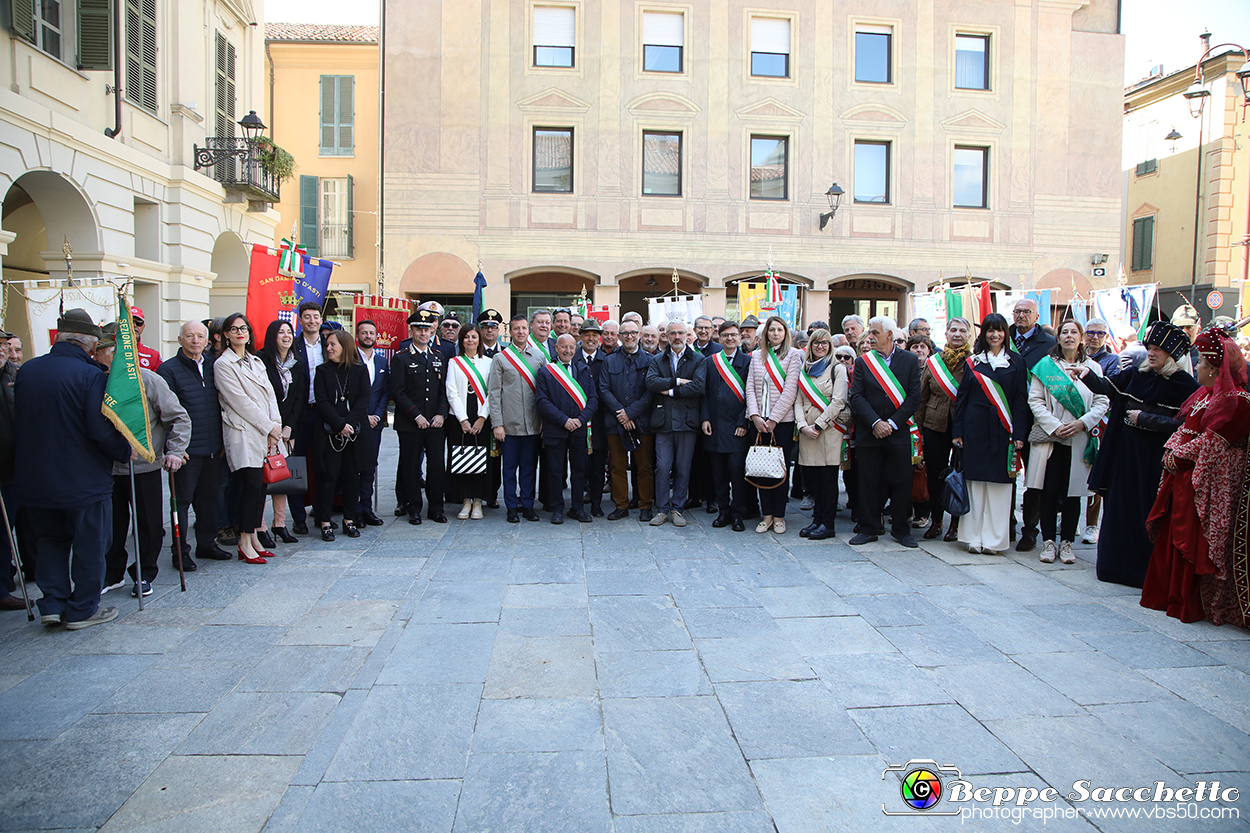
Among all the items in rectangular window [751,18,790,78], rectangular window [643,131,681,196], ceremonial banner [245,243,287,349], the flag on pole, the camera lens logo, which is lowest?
the camera lens logo

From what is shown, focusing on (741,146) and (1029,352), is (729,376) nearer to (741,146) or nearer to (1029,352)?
(1029,352)

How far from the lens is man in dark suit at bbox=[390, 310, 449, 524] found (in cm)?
751

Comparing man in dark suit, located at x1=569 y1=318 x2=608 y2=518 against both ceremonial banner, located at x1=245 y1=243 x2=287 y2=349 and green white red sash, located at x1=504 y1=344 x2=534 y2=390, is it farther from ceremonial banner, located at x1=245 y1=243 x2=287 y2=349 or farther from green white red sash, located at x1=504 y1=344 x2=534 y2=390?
ceremonial banner, located at x1=245 y1=243 x2=287 y2=349

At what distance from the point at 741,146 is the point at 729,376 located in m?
13.4

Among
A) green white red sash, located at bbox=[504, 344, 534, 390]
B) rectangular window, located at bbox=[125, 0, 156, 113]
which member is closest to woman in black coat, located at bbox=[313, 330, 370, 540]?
green white red sash, located at bbox=[504, 344, 534, 390]

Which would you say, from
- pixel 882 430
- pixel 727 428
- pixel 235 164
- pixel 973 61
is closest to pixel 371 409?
pixel 727 428

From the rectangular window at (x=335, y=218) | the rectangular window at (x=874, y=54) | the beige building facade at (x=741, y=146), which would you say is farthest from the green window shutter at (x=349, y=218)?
the rectangular window at (x=874, y=54)

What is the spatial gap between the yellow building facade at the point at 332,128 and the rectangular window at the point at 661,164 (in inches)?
286

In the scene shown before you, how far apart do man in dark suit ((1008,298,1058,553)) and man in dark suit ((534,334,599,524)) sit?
3773 millimetres

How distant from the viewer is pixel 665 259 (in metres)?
19.0

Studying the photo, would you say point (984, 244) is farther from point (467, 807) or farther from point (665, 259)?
point (467, 807)

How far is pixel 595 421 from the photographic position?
788cm

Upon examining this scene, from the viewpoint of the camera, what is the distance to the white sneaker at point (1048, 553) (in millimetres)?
6177

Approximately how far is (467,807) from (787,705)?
1.54 m
